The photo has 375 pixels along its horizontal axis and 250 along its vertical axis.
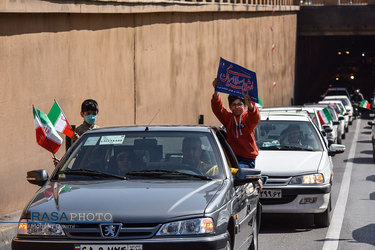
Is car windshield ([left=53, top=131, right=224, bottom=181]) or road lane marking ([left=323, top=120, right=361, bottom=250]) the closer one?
car windshield ([left=53, top=131, right=224, bottom=181])

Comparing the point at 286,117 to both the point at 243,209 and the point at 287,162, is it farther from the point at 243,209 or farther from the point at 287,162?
the point at 243,209

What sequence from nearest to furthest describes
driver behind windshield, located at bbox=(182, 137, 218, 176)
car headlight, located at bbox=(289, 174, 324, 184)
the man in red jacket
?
driver behind windshield, located at bbox=(182, 137, 218, 176)
the man in red jacket
car headlight, located at bbox=(289, 174, 324, 184)

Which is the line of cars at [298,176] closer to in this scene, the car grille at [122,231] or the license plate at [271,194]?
the license plate at [271,194]

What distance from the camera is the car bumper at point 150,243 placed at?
22.4 ft

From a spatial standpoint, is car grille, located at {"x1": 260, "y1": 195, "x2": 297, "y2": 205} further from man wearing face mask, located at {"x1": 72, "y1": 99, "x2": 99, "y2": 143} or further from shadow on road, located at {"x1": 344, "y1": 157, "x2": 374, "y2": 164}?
shadow on road, located at {"x1": 344, "y1": 157, "x2": 374, "y2": 164}

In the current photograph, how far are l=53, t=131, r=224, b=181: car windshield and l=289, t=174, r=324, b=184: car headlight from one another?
13.5ft

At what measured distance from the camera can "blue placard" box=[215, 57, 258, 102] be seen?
37.3ft

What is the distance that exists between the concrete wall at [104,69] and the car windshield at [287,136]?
3577 mm

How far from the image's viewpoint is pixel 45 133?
10.9 m

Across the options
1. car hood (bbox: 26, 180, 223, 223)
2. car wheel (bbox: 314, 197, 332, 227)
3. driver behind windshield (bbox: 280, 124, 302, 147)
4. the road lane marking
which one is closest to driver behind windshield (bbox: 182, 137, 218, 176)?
car hood (bbox: 26, 180, 223, 223)

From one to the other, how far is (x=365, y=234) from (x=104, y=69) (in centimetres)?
857

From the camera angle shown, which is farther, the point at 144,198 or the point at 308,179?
the point at 308,179

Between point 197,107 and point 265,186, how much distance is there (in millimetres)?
17138

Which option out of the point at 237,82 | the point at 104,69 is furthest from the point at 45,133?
the point at 104,69
